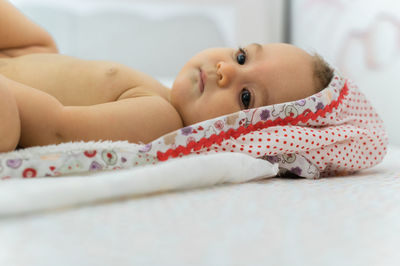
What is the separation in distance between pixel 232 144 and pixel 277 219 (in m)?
0.35

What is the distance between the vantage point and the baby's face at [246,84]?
975mm

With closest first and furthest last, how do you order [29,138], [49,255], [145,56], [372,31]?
[49,255] < [29,138] < [372,31] < [145,56]

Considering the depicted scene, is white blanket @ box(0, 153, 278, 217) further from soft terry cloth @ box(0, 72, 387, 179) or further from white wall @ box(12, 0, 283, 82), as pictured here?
white wall @ box(12, 0, 283, 82)

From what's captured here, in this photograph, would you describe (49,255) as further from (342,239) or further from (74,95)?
(74,95)

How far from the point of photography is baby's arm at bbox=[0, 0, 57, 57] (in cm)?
129

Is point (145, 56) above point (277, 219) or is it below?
below

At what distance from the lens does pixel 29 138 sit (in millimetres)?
831

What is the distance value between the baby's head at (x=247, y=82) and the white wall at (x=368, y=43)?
0.64 metres

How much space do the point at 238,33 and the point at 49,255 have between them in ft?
6.80

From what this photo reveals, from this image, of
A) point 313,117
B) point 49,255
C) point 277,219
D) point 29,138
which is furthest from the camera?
point 313,117

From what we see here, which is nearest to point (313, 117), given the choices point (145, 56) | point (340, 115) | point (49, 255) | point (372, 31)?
point (340, 115)

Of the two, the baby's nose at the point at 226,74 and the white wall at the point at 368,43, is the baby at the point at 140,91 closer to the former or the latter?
the baby's nose at the point at 226,74

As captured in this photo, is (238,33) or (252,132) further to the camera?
(238,33)

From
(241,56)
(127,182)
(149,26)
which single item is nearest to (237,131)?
(241,56)
